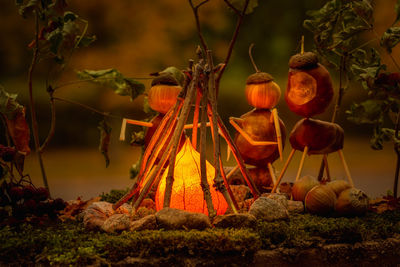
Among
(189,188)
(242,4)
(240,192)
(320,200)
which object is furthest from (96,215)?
(242,4)

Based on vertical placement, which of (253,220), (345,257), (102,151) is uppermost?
(102,151)

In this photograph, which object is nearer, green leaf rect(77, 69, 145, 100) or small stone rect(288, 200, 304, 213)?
small stone rect(288, 200, 304, 213)

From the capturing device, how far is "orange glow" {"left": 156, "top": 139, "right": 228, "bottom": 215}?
174 cm

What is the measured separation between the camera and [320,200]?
193 centimetres

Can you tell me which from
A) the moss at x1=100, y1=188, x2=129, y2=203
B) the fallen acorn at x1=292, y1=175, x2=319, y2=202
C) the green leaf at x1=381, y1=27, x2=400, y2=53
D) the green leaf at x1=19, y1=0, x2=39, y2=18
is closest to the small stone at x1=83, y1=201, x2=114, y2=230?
the moss at x1=100, y1=188, x2=129, y2=203

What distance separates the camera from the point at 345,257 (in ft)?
5.21

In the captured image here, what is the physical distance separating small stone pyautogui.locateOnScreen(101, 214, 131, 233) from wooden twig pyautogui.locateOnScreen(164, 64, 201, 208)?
143 millimetres

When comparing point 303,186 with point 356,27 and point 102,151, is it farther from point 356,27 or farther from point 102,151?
point 102,151

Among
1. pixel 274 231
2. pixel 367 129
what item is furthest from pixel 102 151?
pixel 367 129

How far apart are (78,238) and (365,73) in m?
1.43

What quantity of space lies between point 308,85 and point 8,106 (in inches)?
51.5

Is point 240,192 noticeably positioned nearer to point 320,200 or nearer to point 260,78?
point 320,200

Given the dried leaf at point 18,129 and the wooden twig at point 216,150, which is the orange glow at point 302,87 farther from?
the dried leaf at point 18,129

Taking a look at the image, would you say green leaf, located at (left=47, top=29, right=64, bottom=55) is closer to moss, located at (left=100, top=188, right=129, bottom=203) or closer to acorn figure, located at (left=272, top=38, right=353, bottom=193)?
moss, located at (left=100, top=188, right=129, bottom=203)
